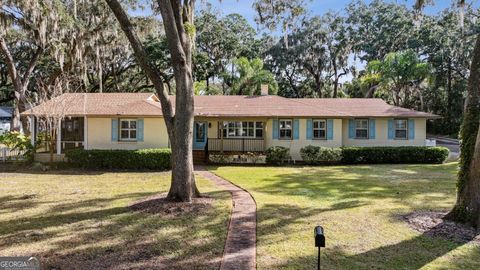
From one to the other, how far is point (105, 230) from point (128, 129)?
1335 cm

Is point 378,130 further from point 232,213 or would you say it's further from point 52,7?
point 52,7

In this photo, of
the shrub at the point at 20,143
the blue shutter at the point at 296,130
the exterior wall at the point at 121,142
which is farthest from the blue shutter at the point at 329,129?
the shrub at the point at 20,143

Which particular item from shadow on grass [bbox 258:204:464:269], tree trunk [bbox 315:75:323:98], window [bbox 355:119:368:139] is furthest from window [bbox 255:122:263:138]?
tree trunk [bbox 315:75:323:98]

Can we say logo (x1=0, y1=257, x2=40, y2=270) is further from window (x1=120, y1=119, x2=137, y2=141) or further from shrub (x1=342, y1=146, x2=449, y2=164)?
shrub (x1=342, y1=146, x2=449, y2=164)

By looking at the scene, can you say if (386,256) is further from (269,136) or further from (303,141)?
(269,136)

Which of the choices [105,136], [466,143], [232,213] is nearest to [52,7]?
[105,136]

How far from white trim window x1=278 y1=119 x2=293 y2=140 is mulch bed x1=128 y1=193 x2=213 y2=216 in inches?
453

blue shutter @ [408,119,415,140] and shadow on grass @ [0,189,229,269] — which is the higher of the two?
blue shutter @ [408,119,415,140]

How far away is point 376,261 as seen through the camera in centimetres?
573

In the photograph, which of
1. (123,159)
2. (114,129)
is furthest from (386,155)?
(114,129)

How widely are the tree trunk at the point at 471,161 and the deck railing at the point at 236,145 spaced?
1388 cm

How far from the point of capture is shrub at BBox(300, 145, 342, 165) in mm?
19719

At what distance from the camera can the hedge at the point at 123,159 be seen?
17766 mm

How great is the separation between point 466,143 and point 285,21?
6.25m
